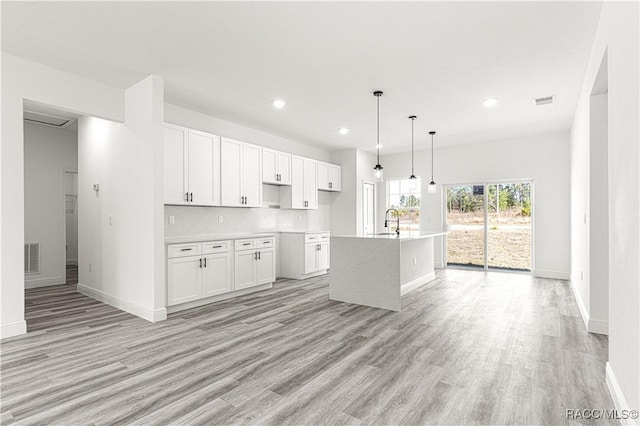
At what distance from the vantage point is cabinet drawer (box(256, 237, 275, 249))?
5406 millimetres

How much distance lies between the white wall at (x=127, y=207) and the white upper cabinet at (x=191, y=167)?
1.43 feet

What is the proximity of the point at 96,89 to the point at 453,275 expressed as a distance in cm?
647

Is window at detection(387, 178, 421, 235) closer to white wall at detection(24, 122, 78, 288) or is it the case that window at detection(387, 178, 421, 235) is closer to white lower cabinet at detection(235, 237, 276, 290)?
white lower cabinet at detection(235, 237, 276, 290)

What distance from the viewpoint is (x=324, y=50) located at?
3242 millimetres

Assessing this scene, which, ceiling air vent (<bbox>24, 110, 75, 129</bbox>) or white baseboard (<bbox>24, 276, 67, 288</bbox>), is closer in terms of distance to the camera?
ceiling air vent (<bbox>24, 110, 75, 129</bbox>)

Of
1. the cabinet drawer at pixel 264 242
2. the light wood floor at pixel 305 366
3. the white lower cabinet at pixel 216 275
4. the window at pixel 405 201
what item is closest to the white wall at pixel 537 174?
the window at pixel 405 201

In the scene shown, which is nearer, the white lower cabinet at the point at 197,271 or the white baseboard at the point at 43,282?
the white lower cabinet at the point at 197,271

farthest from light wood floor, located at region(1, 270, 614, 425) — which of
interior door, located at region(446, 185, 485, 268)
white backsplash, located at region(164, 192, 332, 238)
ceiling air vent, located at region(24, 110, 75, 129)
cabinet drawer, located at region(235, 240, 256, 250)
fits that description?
ceiling air vent, located at region(24, 110, 75, 129)

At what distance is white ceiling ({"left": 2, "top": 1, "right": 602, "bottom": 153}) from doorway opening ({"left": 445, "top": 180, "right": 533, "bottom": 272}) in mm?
2318

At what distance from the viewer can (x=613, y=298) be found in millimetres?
2271

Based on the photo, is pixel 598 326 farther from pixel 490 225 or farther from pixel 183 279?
pixel 183 279

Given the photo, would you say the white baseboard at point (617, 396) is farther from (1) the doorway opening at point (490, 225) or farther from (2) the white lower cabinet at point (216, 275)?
(1) the doorway opening at point (490, 225)

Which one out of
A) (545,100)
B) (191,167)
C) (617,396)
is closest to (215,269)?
(191,167)

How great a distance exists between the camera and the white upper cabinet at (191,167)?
4484 mm
